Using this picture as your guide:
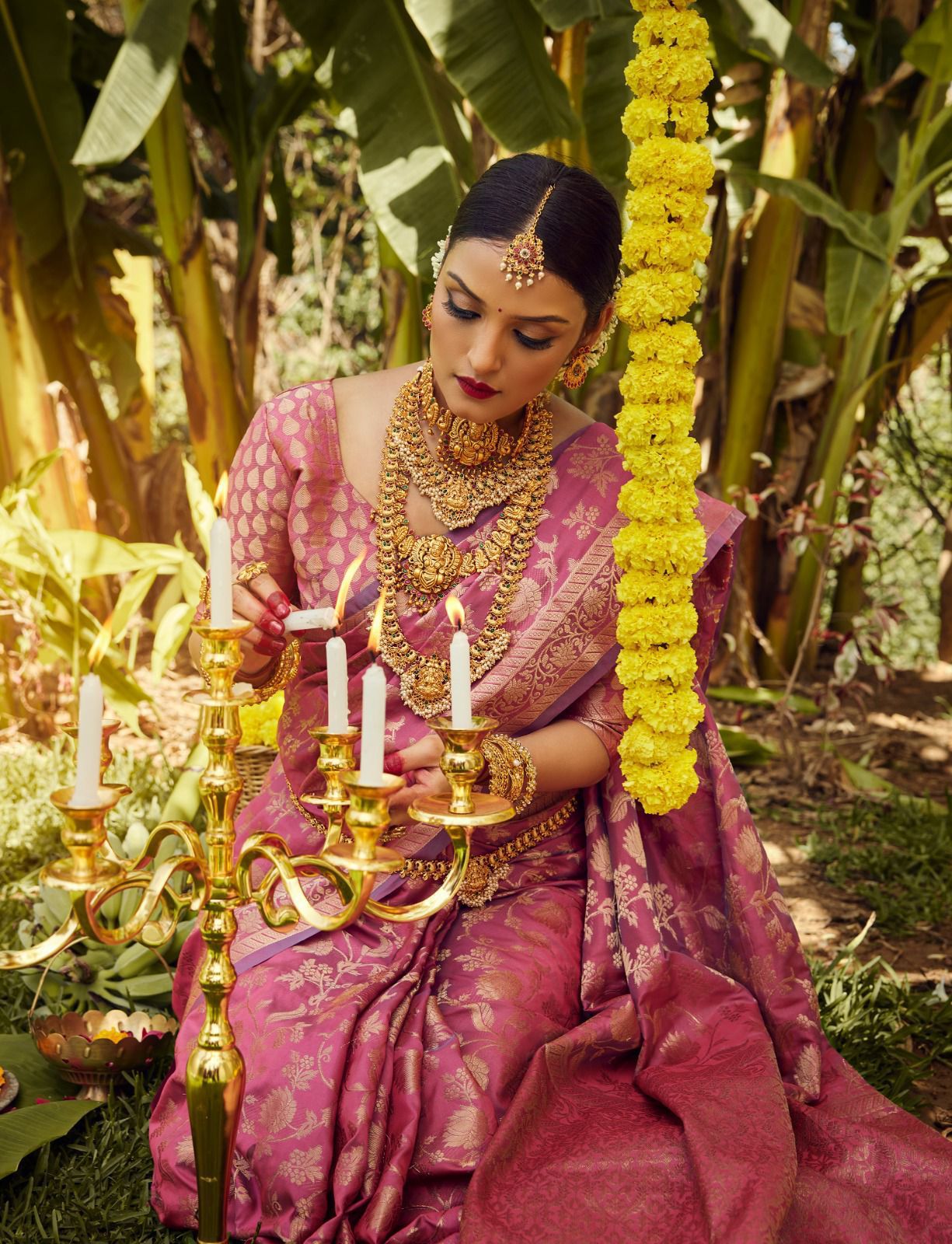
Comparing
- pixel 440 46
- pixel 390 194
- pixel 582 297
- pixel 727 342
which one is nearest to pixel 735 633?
pixel 727 342

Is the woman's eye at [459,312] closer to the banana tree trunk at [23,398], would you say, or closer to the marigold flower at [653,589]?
the marigold flower at [653,589]

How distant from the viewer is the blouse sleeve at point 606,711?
213 centimetres

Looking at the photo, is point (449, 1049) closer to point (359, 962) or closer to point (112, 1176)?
point (359, 962)

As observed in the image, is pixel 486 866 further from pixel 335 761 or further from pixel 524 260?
pixel 524 260

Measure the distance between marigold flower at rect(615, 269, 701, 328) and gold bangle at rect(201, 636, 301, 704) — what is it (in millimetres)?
724

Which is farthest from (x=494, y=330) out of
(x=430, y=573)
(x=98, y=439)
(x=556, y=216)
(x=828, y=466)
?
(x=98, y=439)

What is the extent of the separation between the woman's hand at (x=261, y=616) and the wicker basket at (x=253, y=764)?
1.45 meters

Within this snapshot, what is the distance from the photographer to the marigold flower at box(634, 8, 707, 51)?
71.5 inches

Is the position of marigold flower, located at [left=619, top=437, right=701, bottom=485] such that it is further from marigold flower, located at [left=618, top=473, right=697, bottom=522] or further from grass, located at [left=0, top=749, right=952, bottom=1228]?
grass, located at [left=0, top=749, right=952, bottom=1228]

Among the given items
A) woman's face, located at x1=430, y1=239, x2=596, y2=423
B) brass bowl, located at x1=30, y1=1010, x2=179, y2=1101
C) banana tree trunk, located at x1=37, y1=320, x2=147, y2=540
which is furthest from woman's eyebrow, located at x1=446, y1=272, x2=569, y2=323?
banana tree trunk, located at x1=37, y1=320, x2=147, y2=540

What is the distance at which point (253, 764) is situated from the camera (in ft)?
10.9

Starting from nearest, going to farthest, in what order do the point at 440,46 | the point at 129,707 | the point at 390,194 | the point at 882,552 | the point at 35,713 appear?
the point at 440,46
the point at 390,194
the point at 129,707
the point at 35,713
the point at 882,552

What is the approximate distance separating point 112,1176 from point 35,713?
7.89 ft

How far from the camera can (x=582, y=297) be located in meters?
1.96
